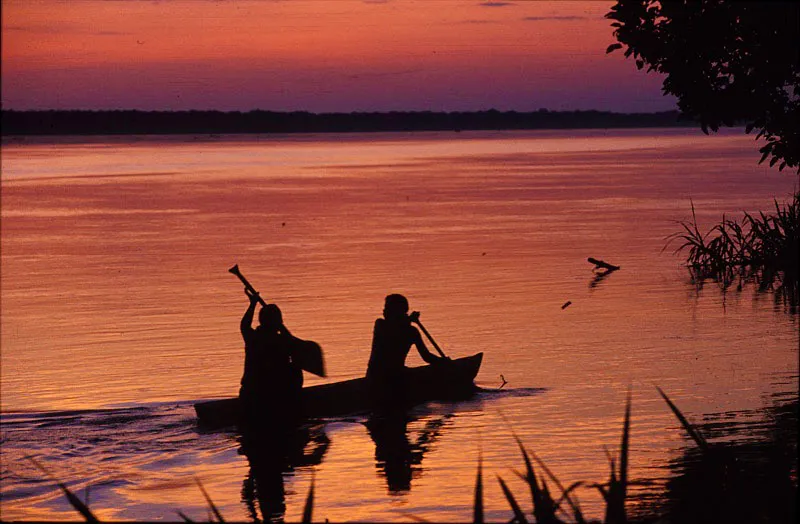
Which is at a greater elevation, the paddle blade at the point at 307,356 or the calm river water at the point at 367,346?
the paddle blade at the point at 307,356

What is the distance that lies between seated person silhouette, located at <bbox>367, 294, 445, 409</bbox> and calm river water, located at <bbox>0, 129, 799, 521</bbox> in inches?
17.5

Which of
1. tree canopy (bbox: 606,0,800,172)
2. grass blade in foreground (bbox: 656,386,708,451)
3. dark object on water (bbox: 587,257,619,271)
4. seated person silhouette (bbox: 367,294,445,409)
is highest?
→ tree canopy (bbox: 606,0,800,172)

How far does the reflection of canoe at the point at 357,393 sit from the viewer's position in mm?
15938

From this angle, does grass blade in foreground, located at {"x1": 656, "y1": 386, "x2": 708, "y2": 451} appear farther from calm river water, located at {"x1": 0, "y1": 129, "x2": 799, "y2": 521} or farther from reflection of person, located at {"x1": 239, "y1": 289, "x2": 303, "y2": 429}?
reflection of person, located at {"x1": 239, "y1": 289, "x2": 303, "y2": 429}

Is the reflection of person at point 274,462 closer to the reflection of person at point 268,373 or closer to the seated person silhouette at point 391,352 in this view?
the reflection of person at point 268,373

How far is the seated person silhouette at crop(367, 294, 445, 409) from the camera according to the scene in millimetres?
16812

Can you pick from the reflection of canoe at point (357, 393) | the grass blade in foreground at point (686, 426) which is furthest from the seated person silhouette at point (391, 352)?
the grass blade in foreground at point (686, 426)

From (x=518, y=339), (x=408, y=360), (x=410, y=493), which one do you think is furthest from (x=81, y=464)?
(x=518, y=339)

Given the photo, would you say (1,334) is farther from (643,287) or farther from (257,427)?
(643,287)

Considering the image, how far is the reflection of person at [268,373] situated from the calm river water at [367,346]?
0.60 metres

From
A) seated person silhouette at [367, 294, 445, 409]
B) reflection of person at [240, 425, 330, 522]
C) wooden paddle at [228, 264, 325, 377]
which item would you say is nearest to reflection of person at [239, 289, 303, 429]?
wooden paddle at [228, 264, 325, 377]

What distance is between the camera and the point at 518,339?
22422 mm

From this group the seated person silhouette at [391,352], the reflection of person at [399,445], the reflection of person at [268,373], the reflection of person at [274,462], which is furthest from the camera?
the seated person silhouette at [391,352]

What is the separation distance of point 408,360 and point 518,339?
2.08 m
